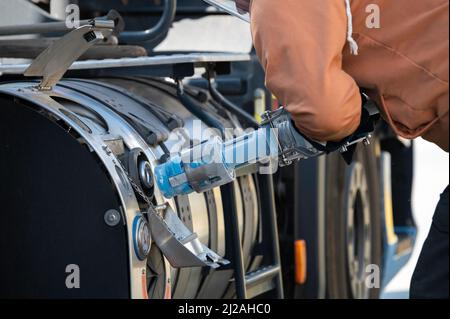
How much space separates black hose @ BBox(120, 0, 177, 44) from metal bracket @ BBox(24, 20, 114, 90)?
831mm

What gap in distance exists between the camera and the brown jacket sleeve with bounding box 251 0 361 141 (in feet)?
8.73

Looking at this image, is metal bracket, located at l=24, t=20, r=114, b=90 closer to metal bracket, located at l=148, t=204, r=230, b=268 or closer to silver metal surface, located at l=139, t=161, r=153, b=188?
silver metal surface, located at l=139, t=161, r=153, b=188

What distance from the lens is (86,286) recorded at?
10.2 feet

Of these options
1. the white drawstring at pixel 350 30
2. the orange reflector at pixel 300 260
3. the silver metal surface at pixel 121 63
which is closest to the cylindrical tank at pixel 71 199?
the silver metal surface at pixel 121 63

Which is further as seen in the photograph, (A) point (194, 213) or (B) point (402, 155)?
(B) point (402, 155)

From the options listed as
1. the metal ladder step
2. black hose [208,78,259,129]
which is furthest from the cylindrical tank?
black hose [208,78,259,129]

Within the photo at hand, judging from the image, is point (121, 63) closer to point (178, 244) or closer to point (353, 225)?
point (178, 244)

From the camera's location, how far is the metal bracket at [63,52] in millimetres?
3178

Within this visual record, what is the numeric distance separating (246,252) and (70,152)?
46.4 inches

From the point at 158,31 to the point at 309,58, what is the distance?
1.53 m

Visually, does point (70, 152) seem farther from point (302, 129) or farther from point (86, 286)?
point (302, 129)

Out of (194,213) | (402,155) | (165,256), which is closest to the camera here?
(165,256)

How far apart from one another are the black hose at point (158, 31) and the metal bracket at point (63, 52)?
32.7 inches
